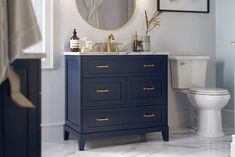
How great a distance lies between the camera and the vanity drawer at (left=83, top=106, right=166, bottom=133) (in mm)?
3246

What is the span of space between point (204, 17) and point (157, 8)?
0.64 metres

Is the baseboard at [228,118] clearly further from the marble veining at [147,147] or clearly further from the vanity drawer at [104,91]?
the vanity drawer at [104,91]

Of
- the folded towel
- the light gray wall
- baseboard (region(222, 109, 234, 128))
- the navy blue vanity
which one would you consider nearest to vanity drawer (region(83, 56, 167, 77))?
the navy blue vanity

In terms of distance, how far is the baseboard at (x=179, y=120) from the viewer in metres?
4.14

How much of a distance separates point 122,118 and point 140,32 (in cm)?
→ 104

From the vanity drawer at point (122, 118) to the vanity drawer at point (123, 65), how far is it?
0.33 meters

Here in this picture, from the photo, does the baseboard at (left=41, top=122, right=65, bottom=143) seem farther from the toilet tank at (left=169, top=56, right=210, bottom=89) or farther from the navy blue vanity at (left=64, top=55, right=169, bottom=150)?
the toilet tank at (left=169, top=56, right=210, bottom=89)

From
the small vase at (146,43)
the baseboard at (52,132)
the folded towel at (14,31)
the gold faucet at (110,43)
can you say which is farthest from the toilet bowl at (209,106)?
the folded towel at (14,31)

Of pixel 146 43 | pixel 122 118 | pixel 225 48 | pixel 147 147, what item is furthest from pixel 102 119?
pixel 225 48

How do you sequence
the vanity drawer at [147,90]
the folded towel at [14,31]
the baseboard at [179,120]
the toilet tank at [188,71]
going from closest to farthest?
1. the folded towel at [14,31]
2. the vanity drawer at [147,90]
3. the toilet tank at [188,71]
4. the baseboard at [179,120]

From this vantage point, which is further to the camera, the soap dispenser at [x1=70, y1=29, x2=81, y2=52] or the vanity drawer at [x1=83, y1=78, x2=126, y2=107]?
the soap dispenser at [x1=70, y1=29, x2=81, y2=52]

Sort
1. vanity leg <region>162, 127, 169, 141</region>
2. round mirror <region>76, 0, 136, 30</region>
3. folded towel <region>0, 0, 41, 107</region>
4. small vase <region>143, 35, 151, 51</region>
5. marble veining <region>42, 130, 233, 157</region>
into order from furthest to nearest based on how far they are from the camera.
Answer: small vase <region>143, 35, 151, 51</region>
round mirror <region>76, 0, 136, 30</region>
vanity leg <region>162, 127, 169, 141</region>
marble veining <region>42, 130, 233, 157</region>
folded towel <region>0, 0, 41, 107</region>

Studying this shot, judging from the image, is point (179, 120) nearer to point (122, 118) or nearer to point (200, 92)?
point (200, 92)

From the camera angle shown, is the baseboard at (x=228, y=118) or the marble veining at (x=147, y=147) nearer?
the marble veining at (x=147, y=147)
